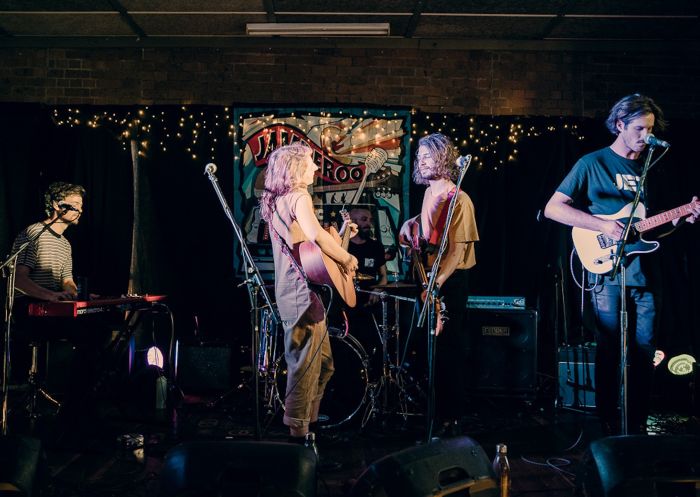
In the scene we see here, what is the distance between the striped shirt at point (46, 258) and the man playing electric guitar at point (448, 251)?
318cm

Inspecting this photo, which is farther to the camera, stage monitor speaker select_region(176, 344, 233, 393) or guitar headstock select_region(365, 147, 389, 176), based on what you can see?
guitar headstock select_region(365, 147, 389, 176)

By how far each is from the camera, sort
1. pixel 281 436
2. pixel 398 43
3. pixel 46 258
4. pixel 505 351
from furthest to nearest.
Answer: pixel 398 43
pixel 505 351
pixel 46 258
pixel 281 436

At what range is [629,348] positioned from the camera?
12.6 feet

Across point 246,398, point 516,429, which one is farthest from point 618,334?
point 246,398

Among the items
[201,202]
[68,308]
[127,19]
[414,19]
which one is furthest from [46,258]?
[414,19]

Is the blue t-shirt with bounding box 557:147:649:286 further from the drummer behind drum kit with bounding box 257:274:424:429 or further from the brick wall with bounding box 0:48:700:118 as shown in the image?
the brick wall with bounding box 0:48:700:118

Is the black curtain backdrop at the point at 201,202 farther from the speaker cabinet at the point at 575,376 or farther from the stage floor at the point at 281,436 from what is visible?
the stage floor at the point at 281,436

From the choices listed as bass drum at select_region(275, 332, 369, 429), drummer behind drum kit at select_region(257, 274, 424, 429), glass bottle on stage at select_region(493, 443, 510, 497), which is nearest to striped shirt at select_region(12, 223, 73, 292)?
drummer behind drum kit at select_region(257, 274, 424, 429)

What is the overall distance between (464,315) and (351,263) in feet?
3.38

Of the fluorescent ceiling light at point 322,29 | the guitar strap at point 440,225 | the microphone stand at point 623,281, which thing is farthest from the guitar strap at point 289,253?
the fluorescent ceiling light at point 322,29

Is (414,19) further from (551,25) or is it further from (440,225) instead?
(440,225)

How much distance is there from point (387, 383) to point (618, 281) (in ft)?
6.75

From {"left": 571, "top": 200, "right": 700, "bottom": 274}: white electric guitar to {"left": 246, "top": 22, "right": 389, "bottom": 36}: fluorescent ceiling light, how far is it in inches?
120

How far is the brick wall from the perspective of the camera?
638cm
